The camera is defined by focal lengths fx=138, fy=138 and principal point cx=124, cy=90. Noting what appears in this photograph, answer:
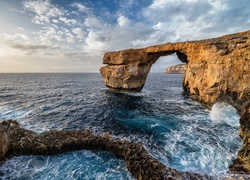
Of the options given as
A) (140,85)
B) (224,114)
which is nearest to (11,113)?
(140,85)

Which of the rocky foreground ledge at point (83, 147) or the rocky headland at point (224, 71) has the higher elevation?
the rocky headland at point (224, 71)

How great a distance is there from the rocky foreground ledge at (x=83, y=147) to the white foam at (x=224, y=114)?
10.5 m

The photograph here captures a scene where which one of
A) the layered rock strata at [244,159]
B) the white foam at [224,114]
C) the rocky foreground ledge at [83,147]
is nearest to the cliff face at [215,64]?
the white foam at [224,114]

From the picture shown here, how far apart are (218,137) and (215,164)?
4236 mm

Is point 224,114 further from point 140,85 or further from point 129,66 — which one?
point 129,66

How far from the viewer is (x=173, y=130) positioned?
1432cm

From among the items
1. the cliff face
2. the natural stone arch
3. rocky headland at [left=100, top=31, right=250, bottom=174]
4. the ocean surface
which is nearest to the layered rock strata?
rocky headland at [left=100, top=31, right=250, bottom=174]

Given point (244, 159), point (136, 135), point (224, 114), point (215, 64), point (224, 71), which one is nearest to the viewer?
point (244, 159)

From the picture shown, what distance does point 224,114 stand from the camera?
1748 cm

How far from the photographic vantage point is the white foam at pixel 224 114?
52.5 feet

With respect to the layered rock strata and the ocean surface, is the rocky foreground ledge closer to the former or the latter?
the ocean surface

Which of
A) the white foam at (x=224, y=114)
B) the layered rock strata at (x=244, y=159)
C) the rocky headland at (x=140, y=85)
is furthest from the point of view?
the white foam at (x=224, y=114)

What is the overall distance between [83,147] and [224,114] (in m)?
17.2

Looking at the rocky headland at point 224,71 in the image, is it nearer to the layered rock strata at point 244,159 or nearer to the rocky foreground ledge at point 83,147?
the layered rock strata at point 244,159
